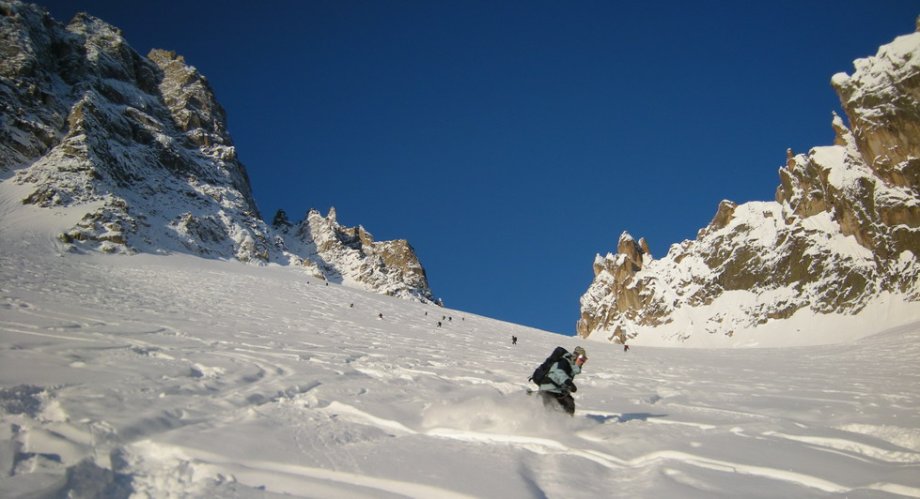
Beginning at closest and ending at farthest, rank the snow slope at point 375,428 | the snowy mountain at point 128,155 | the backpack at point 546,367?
the snow slope at point 375,428 → the backpack at point 546,367 → the snowy mountain at point 128,155

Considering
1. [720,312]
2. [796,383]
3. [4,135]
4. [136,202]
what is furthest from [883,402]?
[720,312]

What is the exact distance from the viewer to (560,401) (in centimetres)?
736

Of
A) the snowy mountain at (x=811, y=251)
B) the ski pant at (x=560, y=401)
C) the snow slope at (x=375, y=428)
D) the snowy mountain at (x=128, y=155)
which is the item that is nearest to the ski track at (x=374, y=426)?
the snow slope at (x=375, y=428)

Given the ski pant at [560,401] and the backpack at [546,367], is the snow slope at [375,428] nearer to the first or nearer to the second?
the ski pant at [560,401]

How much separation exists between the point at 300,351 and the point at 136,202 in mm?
69291

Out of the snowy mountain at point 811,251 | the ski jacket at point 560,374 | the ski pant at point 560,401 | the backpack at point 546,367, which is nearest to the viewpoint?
the ski pant at point 560,401

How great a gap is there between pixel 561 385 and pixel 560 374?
0.16 m

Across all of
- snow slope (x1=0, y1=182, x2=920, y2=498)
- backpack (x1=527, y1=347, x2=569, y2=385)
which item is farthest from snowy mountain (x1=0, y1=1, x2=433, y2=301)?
backpack (x1=527, y1=347, x2=569, y2=385)

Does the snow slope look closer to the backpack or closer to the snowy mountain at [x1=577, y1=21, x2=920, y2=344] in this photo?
the backpack

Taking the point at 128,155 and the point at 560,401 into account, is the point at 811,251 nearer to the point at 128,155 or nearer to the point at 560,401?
the point at 560,401

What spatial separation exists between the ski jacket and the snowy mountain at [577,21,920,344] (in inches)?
4509

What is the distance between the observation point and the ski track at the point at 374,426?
4.18 m

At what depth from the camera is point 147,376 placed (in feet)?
24.0

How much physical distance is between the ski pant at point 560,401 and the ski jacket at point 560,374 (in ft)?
0.20
